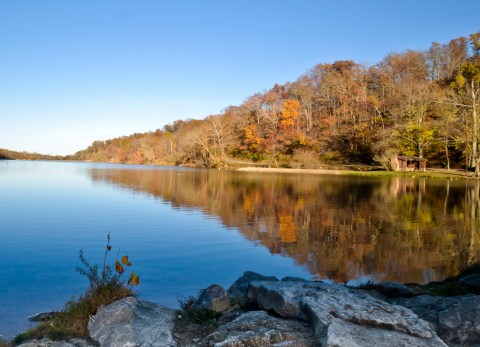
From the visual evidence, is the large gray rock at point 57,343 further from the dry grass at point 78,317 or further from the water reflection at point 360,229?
the water reflection at point 360,229

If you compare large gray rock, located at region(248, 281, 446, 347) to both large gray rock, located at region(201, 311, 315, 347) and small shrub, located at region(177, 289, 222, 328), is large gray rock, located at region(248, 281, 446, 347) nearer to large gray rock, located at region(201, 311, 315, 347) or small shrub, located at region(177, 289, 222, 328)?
large gray rock, located at region(201, 311, 315, 347)

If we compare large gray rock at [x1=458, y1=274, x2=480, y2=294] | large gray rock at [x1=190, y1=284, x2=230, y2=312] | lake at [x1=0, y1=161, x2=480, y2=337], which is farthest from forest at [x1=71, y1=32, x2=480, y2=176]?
large gray rock at [x1=190, y1=284, x2=230, y2=312]

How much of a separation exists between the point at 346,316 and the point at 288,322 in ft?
2.42

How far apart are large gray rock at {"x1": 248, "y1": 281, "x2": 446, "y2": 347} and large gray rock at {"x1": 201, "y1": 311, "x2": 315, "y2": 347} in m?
0.16

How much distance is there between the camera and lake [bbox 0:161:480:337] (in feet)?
29.0

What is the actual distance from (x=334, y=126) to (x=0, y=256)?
74129mm

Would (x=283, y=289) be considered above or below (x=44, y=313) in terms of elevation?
above

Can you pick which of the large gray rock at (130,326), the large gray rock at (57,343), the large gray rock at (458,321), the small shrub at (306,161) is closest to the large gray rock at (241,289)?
the large gray rock at (130,326)

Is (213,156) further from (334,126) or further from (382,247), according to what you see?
(382,247)

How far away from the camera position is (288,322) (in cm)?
491

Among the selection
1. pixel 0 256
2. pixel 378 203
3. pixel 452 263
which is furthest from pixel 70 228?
pixel 378 203

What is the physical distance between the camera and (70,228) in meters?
15.1

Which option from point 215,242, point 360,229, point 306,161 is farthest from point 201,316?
point 306,161

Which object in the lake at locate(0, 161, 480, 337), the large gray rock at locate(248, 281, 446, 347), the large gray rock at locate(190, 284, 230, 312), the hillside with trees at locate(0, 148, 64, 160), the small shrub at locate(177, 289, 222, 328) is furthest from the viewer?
the hillside with trees at locate(0, 148, 64, 160)
